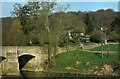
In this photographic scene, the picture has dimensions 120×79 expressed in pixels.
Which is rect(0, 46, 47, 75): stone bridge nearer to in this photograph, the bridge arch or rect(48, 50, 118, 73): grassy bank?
the bridge arch

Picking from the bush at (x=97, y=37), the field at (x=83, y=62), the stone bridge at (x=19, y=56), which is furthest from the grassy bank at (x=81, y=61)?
the bush at (x=97, y=37)

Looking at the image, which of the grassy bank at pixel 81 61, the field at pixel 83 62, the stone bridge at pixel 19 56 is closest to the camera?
the field at pixel 83 62

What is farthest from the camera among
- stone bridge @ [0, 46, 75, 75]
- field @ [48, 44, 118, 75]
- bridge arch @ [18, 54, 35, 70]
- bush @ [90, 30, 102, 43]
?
bush @ [90, 30, 102, 43]

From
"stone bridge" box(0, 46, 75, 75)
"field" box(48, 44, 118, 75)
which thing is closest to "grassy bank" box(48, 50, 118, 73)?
"field" box(48, 44, 118, 75)

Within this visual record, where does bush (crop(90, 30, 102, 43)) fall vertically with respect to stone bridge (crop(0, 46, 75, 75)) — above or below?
above

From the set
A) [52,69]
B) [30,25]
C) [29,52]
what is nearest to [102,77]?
[52,69]

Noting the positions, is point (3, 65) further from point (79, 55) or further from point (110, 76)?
point (110, 76)

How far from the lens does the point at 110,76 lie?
73.7 ft

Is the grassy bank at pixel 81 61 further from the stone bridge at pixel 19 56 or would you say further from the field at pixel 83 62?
the stone bridge at pixel 19 56

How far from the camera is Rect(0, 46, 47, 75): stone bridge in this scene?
25.0 m

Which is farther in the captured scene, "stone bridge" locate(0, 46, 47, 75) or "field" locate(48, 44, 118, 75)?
"stone bridge" locate(0, 46, 47, 75)

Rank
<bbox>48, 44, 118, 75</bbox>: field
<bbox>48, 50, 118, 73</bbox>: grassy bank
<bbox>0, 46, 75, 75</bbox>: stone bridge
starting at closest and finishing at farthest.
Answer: <bbox>48, 44, 118, 75</bbox>: field, <bbox>48, 50, 118, 73</bbox>: grassy bank, <bbox>0, 46, 75, 75</bbox>: stone bridge

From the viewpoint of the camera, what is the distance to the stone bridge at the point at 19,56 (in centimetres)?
2503

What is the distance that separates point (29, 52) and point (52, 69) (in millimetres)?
2442
